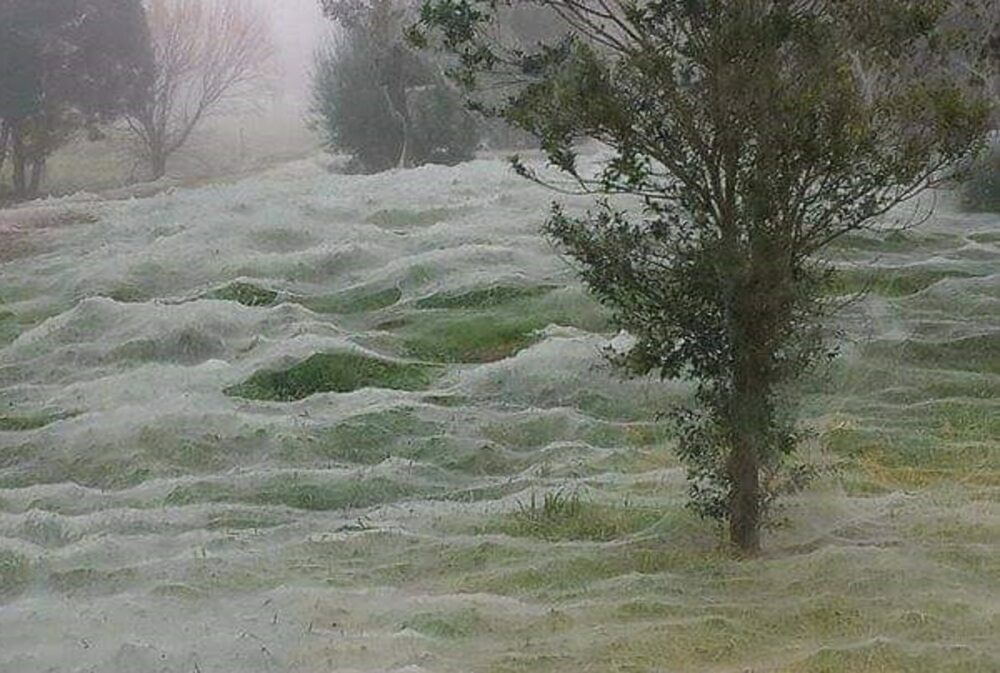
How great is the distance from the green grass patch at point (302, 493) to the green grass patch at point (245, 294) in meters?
7.52

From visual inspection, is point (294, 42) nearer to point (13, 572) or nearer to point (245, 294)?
point (245, 294)

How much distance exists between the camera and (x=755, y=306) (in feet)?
25.2

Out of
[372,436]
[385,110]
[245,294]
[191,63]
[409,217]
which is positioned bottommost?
[372,436]

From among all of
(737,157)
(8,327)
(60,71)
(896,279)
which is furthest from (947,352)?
(60,71)

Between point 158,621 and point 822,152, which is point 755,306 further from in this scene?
point 158,621

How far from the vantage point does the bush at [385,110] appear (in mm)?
33594

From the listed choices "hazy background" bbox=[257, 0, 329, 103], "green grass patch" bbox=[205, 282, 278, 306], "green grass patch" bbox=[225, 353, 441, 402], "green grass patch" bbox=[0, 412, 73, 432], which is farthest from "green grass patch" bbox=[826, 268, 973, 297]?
"hazy background" bbox=[257, 0, 329, 103]

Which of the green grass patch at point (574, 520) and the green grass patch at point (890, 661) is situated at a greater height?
the green grass patch at point (574, 520)

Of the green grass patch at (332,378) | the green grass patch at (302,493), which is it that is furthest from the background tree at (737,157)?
the green grass patch at (332,378)

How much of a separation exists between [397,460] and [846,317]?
608cm

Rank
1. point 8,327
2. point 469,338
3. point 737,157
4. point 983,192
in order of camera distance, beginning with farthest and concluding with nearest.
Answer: point 983,192 < point 8,327 < point 469,338 < point 737,157

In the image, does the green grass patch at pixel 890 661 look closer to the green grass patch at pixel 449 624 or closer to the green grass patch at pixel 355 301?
the green grass patch at pixel 449 624

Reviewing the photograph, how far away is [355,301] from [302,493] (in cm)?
767

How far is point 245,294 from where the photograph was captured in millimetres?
17828
